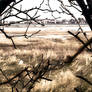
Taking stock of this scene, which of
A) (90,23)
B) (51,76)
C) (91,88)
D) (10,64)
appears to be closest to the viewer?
(90,23)

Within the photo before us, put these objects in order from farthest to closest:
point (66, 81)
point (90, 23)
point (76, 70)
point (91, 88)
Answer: point (76, 70)
point (66, 81)
point (91, 88)
point (90, 23)

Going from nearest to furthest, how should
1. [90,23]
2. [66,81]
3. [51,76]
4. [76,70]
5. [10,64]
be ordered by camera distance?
[90,23] → [66,81] → [51,76] → [76,70] → [10,64]

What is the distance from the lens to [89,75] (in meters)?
6.96

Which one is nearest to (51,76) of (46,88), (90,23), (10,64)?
(46,88)

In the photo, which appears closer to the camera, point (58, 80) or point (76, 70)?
point (58, 80)

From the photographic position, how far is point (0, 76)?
6.97 meters

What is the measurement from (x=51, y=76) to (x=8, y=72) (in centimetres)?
190

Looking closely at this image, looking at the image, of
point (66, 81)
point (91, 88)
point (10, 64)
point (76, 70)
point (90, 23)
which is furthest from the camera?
point (10, 64)

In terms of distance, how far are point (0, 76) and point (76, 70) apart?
110 inches

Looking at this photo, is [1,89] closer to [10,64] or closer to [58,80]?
[58,80]

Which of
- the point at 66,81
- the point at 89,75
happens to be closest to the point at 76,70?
the point at 89,75

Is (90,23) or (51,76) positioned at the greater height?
(90,23)

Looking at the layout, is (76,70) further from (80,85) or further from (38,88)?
(38,88)

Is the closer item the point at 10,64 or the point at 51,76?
the point at 51,76
